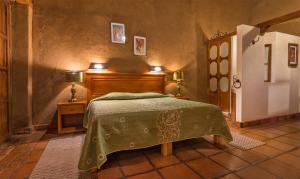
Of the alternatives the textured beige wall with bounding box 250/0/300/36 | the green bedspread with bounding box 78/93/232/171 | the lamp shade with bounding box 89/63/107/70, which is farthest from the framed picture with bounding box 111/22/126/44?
the textured beige wall with bounding box 250/0/300/36

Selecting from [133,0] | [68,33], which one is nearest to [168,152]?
[68,33]

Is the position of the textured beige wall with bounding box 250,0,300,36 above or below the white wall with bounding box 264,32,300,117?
above

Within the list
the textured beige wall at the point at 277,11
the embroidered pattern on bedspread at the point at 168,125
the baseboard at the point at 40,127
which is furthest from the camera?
the textured beige wall at the point at 277,11

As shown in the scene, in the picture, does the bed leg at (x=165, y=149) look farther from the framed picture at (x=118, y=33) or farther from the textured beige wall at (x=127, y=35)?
the framed picture at (x=118, y=33)

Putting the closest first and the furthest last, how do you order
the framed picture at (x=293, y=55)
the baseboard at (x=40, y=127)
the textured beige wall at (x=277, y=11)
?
the baseboard at (x=40, y=127), the framed picture at (x=293, y=55), the textured beige wall at (x=277, y=11)

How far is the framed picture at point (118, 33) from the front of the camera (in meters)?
4.04

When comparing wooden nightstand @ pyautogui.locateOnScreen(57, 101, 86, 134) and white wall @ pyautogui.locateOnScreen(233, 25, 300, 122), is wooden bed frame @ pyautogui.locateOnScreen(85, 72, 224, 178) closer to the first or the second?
wooden nightstand @ pyautogui.locateOnScreen(57, 101, 86, 134)

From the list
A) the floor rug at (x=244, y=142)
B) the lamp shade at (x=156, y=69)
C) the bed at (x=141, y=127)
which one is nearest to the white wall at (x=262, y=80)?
the floor rug at (x=244, y=142)

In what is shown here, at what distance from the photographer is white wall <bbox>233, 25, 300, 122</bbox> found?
12.2 feet

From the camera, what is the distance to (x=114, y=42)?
407cm

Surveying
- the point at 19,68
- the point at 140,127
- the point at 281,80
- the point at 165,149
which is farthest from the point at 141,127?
the point at 281,80

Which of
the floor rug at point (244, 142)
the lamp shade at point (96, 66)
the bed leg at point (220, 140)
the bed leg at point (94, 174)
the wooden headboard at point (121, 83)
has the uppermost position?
the lamp shade at point (96, 66)

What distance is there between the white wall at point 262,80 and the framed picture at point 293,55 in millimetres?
131

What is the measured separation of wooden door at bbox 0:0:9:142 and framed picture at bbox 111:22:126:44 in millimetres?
2024
